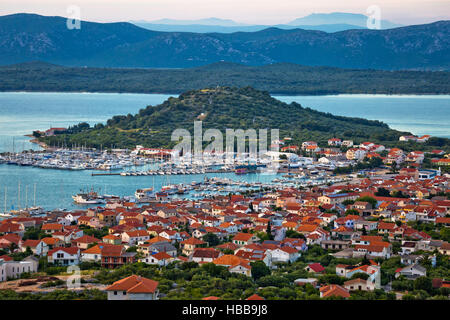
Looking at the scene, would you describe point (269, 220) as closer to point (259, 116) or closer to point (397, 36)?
point (259, 116)

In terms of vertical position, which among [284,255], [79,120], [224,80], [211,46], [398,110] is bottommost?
[284,255]

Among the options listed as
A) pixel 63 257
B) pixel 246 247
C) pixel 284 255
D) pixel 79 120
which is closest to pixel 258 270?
pixel 284 255

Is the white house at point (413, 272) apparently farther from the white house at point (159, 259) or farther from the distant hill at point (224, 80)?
the distant hill at point (224, 80)

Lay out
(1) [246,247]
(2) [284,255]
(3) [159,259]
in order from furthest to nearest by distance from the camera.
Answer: (1) [246,247], (2) [284,255], (3) [159,259]

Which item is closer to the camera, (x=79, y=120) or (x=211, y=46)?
(x=79, y=120)

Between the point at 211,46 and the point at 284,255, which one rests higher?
the point at 211,46

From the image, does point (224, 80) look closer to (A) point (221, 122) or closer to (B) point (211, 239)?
(A) point (221, 122)
